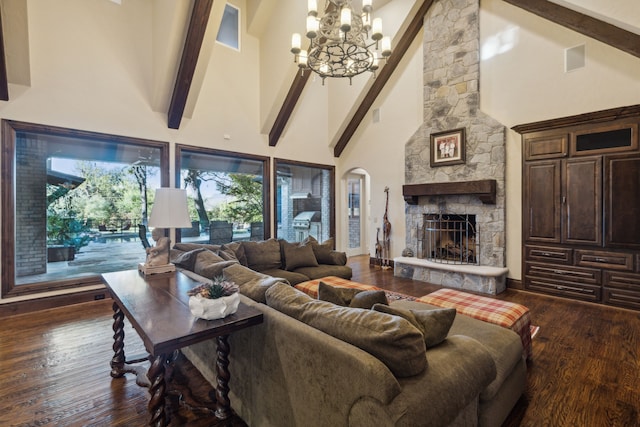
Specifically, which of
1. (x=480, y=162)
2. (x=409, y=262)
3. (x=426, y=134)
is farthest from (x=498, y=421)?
(x=426, y=134)

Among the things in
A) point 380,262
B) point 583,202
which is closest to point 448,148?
point 583,202

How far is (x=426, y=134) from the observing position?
6.26m

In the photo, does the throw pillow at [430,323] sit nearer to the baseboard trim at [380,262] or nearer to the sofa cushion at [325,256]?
the sofa cushion at [325,256]

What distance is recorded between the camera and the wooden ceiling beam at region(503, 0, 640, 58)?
4023 millimetres

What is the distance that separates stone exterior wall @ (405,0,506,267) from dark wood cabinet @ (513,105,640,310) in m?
0.49

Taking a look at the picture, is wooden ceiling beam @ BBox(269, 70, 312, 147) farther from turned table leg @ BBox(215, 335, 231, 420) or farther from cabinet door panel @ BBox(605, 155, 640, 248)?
turned table leg @ BBox(215, 335, 231, 420)

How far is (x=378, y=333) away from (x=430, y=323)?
434mm

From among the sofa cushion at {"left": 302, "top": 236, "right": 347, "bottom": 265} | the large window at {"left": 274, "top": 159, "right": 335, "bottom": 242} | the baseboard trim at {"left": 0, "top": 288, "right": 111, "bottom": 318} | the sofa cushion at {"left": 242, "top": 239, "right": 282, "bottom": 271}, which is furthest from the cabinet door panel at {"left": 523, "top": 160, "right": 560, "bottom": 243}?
the baseboard trim at {"left": 0, "top": 288, "right": 111, "bottom": 318}

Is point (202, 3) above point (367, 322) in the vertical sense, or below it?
above

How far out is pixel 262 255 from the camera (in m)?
4.56

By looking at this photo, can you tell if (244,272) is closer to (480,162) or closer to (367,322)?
(367,322)

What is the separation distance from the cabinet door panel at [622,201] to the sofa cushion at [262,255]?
4762 millimetres

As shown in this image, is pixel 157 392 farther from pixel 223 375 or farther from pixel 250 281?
pixel 250 281

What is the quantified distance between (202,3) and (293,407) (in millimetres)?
4890
